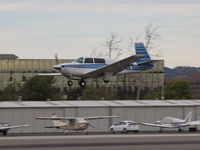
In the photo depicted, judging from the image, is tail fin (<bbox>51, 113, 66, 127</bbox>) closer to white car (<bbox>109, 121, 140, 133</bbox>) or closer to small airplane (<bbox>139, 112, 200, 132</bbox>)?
white car (<bbox>109, 121, 140, 133</bbox>)

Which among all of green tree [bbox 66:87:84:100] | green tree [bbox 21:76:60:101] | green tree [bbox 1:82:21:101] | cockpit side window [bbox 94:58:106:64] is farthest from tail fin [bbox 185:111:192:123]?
green tree [bbox 66:87:84:100]

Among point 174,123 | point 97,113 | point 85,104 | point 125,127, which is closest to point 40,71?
point 85,104

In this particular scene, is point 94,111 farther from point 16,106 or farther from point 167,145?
point 167,145

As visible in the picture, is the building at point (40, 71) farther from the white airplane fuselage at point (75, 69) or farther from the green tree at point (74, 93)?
the white airplane fuselage at point (75, 69)

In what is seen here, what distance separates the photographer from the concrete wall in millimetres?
78375

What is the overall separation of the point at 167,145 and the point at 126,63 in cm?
1019

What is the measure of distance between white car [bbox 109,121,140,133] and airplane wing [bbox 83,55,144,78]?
1625 centimetres

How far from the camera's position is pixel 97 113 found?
82.4 m

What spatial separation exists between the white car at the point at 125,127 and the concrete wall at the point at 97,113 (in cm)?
361

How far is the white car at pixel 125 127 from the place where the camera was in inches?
3022

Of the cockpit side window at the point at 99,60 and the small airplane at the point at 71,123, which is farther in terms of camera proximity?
the small airplane at the point at 71,123

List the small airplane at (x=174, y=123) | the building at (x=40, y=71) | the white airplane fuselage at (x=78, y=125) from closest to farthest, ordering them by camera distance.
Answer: the white airplane fuselage at (x=78, y=125) → the small airplane at (x=174, y=123) → the building at (x=40, y=71)

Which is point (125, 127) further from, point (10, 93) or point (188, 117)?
point (10, 93)

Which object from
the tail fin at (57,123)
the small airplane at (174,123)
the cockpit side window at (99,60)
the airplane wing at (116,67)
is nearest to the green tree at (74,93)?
the small airplane at (174,123)
